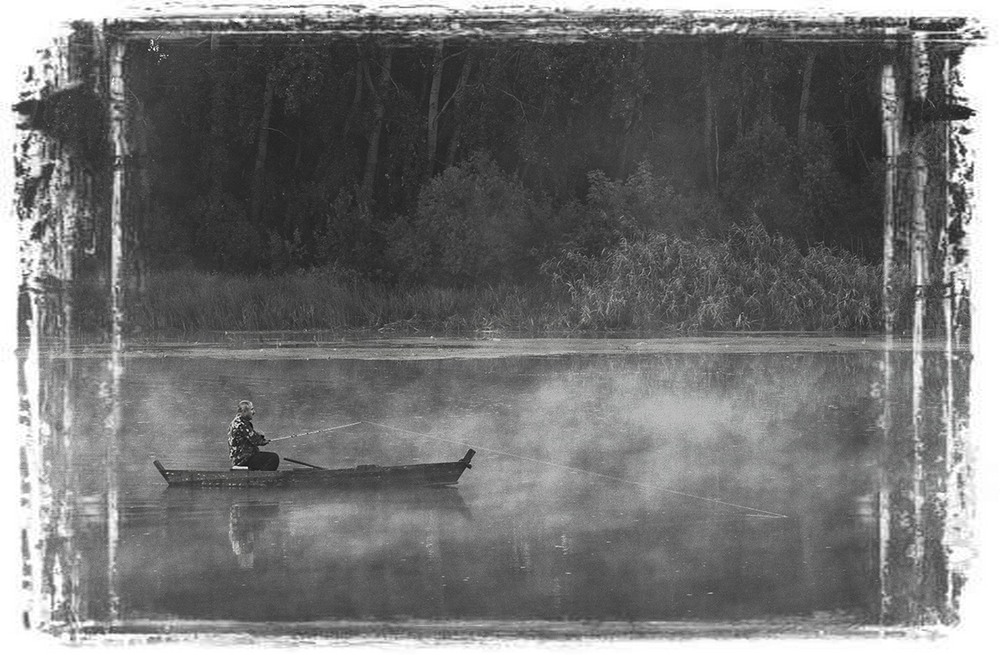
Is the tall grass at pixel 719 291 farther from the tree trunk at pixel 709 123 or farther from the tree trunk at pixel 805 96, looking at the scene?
the tree trunk at pixel 805 96

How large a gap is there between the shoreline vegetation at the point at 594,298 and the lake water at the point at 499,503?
6.51 meters

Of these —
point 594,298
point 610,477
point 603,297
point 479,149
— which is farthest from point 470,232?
point 610,477

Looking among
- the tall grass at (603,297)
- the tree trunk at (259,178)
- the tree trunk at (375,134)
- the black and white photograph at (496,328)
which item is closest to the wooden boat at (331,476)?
the black and white photograph at (496,328)

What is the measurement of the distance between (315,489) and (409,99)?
838 inches

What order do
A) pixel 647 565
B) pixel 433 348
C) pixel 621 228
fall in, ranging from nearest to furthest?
pixel 647 565 < pixel 433 348 < pixel 621 228

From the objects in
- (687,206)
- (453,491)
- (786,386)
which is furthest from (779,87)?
(453,491)

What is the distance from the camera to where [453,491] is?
11.6 meters

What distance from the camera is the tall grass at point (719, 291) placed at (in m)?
25.8

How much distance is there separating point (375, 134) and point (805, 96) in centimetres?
950

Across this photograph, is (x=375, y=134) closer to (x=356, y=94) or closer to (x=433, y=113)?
(x=356, y=94)

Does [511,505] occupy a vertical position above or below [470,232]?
below

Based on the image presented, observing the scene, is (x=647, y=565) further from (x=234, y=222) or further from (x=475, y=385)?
(x=234, y=222)

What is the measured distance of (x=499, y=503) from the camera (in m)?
11.1

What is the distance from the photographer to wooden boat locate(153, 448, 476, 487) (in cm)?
1151
